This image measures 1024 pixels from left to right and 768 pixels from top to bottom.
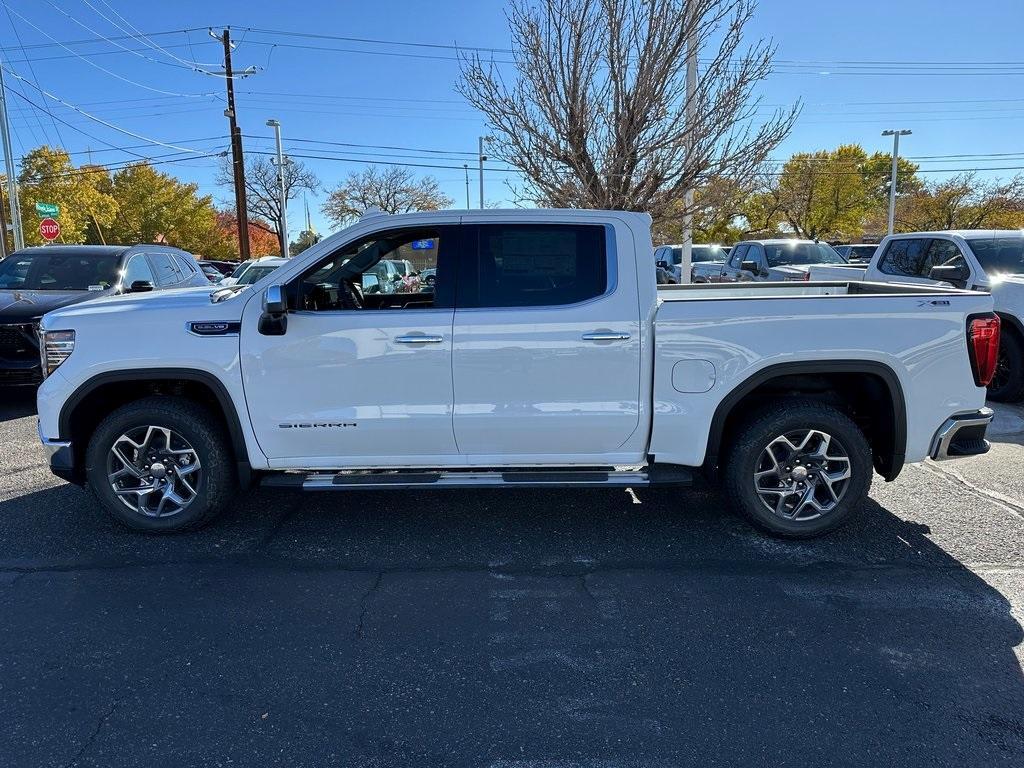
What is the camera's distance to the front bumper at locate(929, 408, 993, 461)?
4.16 meters

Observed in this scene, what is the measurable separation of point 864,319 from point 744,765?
2.62 meters

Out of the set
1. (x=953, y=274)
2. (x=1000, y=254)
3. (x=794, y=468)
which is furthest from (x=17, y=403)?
(x=1000, y=254)

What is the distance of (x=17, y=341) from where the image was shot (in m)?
7.64

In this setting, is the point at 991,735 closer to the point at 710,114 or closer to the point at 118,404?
the point at 118,404

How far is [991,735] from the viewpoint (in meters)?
2.60

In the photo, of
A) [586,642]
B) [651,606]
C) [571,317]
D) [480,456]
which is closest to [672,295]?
[571,317]

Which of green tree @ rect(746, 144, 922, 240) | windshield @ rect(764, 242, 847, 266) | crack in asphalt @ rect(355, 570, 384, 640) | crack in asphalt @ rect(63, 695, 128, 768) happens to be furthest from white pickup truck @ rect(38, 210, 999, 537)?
green tree @ rect(746, 144, 922, 240)

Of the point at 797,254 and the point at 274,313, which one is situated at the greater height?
the point at 797,254

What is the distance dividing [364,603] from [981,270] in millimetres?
8245

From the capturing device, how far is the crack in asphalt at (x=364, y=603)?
11.0ft

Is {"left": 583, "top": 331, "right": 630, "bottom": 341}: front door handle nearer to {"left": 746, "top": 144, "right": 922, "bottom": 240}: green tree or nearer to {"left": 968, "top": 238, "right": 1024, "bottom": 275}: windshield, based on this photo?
{"left": 968, "top": 238, "right": 1024, "bottom": 275}: windshield

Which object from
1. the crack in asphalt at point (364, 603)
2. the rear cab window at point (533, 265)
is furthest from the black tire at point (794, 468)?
the crack in asphalt at point (364, 603)

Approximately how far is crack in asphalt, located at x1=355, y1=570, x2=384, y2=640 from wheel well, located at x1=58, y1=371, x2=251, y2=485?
112 cm

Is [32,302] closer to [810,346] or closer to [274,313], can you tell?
[274,313]
